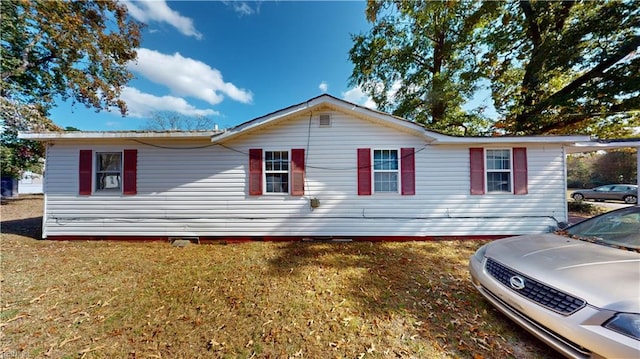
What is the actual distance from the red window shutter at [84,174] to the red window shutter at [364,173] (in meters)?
7.76

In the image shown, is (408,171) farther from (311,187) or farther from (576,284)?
(576,284)

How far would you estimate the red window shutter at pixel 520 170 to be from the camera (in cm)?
619

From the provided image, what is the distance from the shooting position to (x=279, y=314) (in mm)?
3035

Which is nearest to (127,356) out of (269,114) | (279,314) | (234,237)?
(279,314)

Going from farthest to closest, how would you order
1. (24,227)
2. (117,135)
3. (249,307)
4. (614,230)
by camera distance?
(24,227) → (117,135) → (249,307) → (614,230)

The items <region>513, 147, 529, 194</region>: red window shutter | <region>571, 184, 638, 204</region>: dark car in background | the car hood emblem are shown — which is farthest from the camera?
<region>571, 184, 638, 204</region>: dark car in background

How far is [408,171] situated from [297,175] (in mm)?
3200

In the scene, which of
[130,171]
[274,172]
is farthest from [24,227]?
[274,172]

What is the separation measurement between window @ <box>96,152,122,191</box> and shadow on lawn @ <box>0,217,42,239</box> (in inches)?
100

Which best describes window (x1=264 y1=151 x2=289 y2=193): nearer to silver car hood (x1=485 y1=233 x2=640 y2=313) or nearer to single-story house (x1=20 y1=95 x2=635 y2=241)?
single-story house (x1=20 y1=95 x2=635 y2=241)

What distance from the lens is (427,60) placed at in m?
11.7

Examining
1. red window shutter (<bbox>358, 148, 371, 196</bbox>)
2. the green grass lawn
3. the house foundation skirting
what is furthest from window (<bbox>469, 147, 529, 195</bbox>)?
red window shutter (<bbox>358, 148, 371, 196</bbox>)

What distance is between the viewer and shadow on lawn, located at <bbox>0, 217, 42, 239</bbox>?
680cm

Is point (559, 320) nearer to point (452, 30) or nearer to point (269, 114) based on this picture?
point (269, 114)
